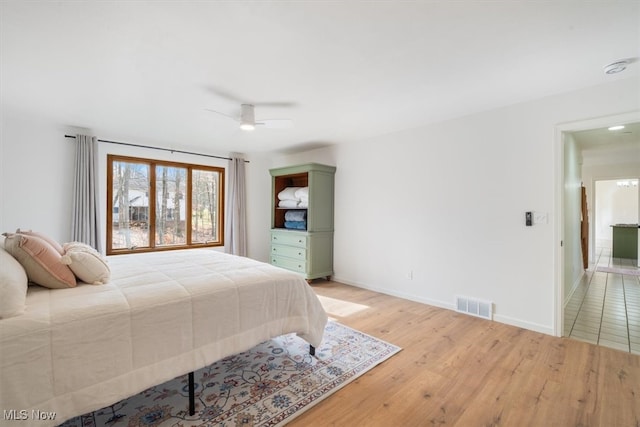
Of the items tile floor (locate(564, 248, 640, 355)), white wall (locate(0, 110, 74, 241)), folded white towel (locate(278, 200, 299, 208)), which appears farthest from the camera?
folded white towel (locate(278, 200, 299, 208))

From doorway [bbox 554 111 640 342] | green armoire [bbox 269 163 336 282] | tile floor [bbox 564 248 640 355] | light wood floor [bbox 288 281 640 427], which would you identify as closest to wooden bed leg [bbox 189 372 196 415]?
light wood floor [bbox 288 281 640 427]

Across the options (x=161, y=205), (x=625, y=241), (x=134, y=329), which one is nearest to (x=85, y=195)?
(x=161, y=205)

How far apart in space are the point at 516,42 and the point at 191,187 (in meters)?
4.72

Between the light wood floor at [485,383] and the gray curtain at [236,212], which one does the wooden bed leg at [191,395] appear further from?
the gray curtain at [236,212]

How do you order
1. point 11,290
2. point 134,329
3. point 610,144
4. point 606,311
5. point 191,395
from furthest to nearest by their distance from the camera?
point 610,144
point 606,311
point 191,395
point 134,329
point 11,290

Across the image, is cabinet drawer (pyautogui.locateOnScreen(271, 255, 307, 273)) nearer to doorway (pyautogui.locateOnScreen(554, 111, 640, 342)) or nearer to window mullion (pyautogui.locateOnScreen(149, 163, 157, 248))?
window mullion (pyautogui.locateOnScreen(149, 163, 157, 248))

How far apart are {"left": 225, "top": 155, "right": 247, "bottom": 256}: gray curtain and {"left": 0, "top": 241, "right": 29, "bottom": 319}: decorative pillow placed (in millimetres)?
3742

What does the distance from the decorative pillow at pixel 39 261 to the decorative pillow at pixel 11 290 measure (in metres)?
0.13

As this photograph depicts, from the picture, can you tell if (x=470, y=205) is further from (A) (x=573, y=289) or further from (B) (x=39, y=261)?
(B) (x=39, y=261)

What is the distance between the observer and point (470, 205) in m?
3.31

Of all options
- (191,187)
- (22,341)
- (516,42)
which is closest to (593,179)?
(516,42)

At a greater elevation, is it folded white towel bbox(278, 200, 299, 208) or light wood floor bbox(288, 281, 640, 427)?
folded white towel bbox(278, 200, 299, 208)

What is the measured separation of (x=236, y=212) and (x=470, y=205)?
3.83 metres

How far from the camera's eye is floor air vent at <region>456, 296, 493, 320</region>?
3.16m
